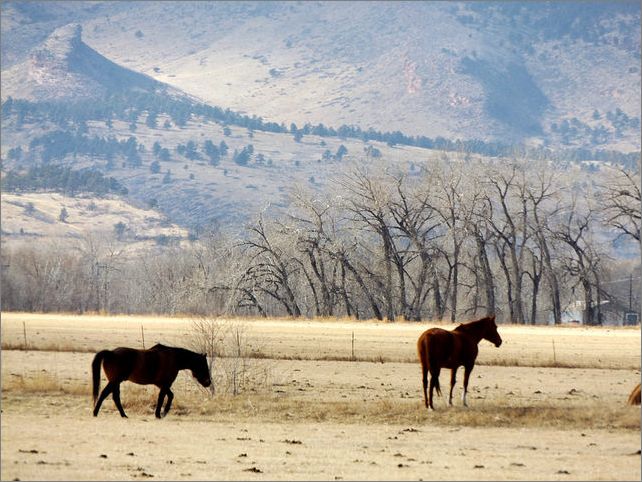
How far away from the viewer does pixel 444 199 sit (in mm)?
77438

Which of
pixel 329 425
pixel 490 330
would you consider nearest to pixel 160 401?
pixel 329 425

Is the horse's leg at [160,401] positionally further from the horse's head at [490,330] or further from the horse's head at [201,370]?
the horse's head at [490,330]

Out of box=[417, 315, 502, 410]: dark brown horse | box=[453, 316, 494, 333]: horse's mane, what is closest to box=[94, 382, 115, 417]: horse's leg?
box=[417, 315, 502, 410]: dark brown horse

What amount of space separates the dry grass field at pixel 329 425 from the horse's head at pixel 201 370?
61 centimetres

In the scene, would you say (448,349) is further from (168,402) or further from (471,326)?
(168,402)

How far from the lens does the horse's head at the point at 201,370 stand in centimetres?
2686

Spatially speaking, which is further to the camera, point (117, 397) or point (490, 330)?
point (490, 330)

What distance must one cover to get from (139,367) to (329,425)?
388 cm

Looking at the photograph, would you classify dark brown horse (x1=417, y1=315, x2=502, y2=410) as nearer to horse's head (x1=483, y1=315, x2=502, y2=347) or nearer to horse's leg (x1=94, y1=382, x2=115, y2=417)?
horse's head (x1=483, y1=315, x2=502, y2=347)

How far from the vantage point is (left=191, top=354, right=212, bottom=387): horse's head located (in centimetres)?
2686

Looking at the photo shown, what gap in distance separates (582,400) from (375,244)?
54485 millimetres

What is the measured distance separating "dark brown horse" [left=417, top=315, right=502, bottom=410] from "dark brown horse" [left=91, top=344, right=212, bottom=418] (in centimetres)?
487

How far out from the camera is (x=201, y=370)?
1063 inches

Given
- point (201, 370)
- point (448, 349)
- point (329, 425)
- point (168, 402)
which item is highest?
point (448, 349)
